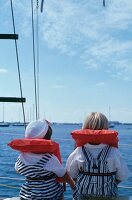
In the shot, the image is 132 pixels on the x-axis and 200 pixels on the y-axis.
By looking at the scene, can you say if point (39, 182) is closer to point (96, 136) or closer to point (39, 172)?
point (39, 172)

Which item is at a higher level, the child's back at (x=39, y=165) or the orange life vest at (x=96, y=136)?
the orange life vest at (x=96, y=136)

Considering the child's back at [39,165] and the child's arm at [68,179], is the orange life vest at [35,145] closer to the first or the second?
the child's back at [39,165]

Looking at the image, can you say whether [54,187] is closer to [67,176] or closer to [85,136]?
[67,176]

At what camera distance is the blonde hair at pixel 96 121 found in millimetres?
3543

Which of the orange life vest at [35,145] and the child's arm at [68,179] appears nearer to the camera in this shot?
the orange life vest at [35,145]

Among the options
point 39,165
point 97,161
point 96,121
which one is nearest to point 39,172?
point 39,165

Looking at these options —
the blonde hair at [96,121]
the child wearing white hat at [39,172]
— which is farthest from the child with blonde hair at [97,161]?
the child wearing white hat at [39,172]

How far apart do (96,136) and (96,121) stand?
0.52 feet

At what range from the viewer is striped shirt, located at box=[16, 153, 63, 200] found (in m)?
3.51

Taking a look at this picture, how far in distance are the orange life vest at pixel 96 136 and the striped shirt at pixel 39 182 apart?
31cm

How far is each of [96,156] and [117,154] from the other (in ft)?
0.59

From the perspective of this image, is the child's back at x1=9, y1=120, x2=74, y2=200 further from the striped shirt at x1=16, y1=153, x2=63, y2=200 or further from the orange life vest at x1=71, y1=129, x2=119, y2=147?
the orange life vest at x1=71, y1=129, x2=119, y2=147

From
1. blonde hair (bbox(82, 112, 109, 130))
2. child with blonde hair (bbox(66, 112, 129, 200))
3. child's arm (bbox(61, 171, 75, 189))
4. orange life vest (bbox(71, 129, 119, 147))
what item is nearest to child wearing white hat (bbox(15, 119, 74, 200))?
child's arm (bbox(61, 171, 75, 189))

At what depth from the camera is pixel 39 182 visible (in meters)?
3.53
